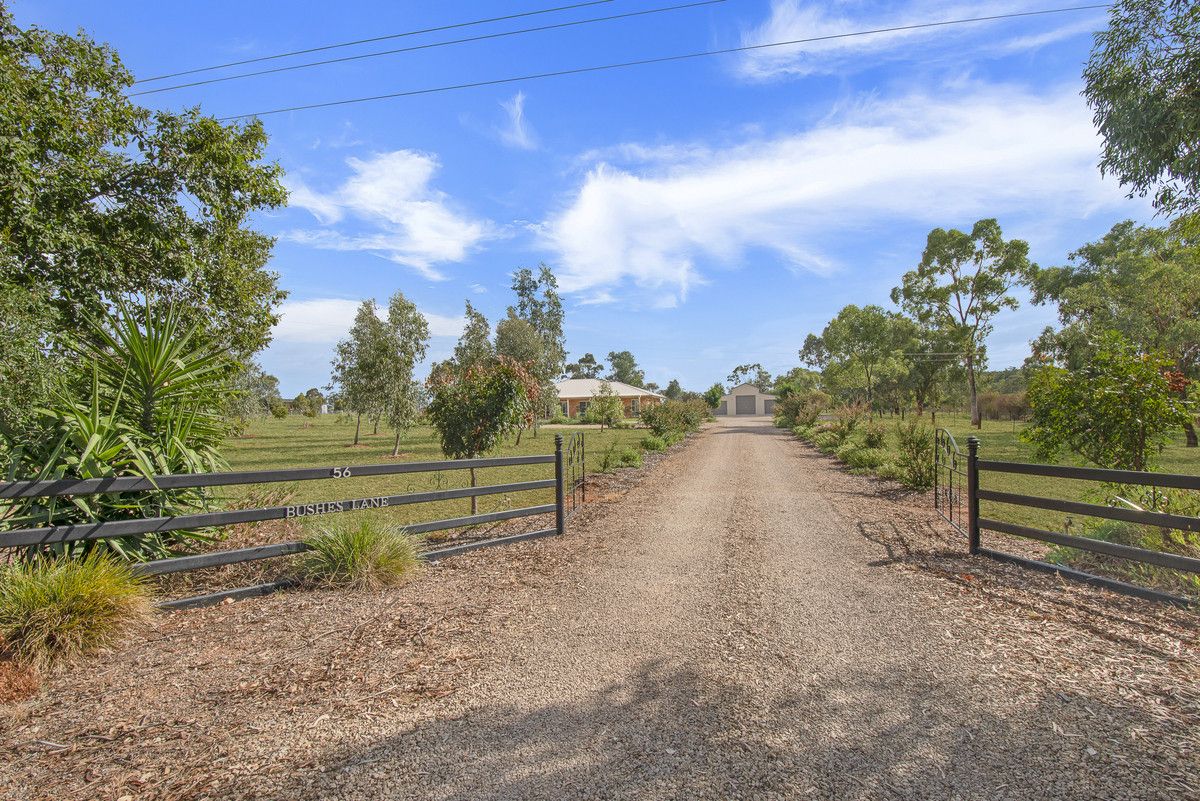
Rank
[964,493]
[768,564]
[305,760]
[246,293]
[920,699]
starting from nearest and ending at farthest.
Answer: [305,760]
[920,699]
[768,564]
[246,293]
[964,493]

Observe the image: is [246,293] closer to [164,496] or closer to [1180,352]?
[164,496]

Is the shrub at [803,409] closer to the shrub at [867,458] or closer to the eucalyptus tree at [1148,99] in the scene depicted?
the shrub at [867,458]

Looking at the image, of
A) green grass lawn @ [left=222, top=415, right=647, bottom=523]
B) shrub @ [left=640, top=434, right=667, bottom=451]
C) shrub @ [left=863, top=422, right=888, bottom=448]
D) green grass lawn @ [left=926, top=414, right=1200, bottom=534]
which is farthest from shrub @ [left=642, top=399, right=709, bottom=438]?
green grass lawn @ [left=926, top=414, right=1200, bottom=534]

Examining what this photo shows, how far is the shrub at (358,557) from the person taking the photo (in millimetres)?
5141

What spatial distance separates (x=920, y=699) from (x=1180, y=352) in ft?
92.8

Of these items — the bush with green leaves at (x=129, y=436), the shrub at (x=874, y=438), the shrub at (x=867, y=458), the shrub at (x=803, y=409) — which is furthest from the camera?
the shrub at (x=803, y=409)

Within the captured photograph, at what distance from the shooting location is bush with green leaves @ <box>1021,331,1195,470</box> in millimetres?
6508

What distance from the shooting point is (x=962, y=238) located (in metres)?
39.4

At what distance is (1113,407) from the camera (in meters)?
6.63

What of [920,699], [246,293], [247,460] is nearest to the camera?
[920,699]

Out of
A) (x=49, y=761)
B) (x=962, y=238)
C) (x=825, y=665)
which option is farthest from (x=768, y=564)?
(x=962, y=238)

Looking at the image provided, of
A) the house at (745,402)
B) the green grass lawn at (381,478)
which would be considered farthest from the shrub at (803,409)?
the house at (745,402)

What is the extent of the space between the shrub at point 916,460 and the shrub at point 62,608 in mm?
11375

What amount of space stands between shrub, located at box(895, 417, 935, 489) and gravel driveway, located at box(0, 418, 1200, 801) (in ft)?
19.4
